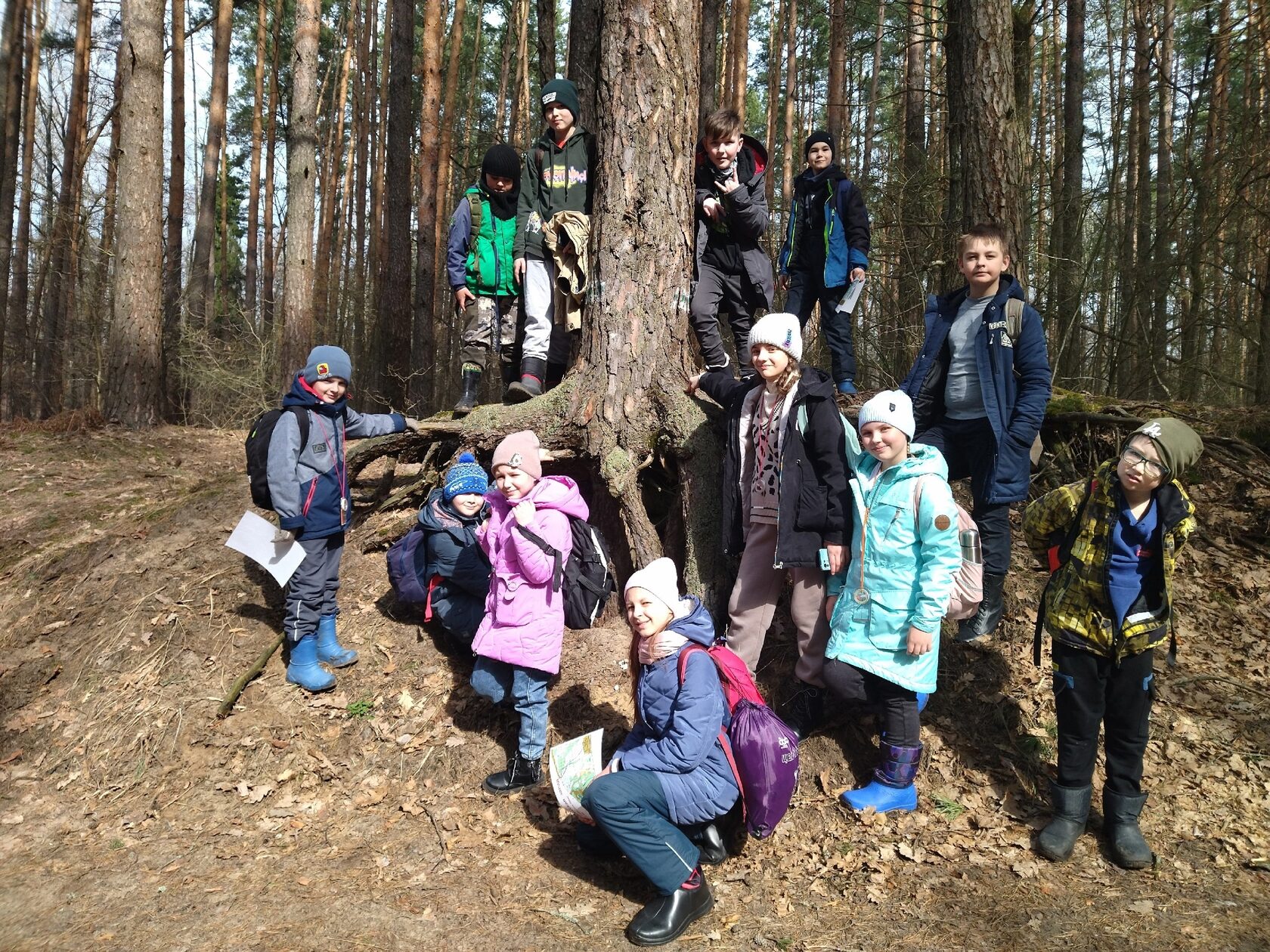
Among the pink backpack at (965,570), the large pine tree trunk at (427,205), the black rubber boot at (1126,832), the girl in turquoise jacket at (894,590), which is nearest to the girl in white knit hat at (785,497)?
the girl in turquoise jacket at (894,590)

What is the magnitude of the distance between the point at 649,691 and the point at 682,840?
0.60 metres

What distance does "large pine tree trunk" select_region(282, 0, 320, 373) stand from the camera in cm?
989

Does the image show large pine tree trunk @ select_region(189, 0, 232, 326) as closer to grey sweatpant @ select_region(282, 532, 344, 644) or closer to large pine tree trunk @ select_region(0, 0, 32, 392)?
large pine tree trunk @ select_region(0, 0, 32, 392)

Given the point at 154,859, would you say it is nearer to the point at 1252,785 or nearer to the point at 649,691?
the point at 649,691

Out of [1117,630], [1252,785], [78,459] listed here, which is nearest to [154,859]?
[1117,630]

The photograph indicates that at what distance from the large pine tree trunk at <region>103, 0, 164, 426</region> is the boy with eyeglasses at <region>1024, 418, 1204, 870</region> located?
9.94 metres

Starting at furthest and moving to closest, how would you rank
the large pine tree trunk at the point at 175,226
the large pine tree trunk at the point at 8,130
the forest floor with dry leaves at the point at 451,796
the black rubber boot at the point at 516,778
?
the large pine tree trunk at the point at 8,130, the large pine tree trunk at the point at 175,226, the black rubber boot at the point at 516,778, the forest floor with dry leaves at the point at 451,796

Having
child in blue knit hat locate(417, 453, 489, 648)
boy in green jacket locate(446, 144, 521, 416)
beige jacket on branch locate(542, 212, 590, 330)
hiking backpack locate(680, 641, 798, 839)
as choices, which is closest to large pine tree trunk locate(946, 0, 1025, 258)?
beige jacket on branch locate(542, 212, 590, 330)

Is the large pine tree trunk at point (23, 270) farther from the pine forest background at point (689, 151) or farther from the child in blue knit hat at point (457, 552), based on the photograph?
the child in blue knit hat at point (457, 552)

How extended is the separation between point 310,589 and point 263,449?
87 cm

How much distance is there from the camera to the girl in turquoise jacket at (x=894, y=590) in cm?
352

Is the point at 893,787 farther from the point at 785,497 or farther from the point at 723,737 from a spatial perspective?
the point at 785,497

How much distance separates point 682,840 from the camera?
10.6 ft

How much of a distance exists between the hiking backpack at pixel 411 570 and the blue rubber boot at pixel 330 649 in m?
0.45
